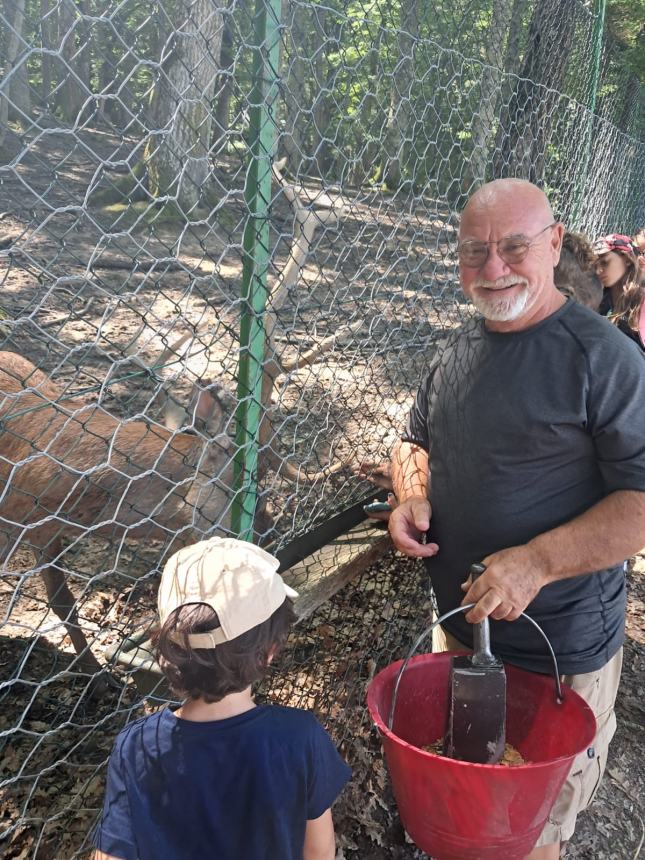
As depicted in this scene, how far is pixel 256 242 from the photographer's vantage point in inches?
84.4

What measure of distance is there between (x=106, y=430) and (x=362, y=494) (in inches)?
58.4

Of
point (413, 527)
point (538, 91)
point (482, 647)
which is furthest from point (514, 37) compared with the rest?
point (482, 647)

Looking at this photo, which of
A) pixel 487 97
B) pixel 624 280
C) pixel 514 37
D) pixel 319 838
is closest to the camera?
pixel 319 838

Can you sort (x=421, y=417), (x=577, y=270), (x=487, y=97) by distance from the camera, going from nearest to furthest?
(x=421, y=417)
(x=577, y=270)
(x=487, y=97)

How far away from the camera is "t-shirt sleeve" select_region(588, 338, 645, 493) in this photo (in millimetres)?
2098

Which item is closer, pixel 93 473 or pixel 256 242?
pixel 256 242

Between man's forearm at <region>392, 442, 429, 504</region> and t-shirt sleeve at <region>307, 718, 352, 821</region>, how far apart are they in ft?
4.26

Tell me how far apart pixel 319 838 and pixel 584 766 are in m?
1.17

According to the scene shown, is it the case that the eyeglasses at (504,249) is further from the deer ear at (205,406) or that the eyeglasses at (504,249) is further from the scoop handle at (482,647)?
the deer ear at (205,406)

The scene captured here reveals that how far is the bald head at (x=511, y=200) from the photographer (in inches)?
93.4

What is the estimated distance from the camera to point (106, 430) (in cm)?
402

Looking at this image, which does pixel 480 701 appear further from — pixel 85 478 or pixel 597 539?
pixel 85 478

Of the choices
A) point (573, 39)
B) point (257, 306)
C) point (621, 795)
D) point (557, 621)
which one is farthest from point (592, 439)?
point (573, 39)

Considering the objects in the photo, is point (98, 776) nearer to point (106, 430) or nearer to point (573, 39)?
point (106, 430)
